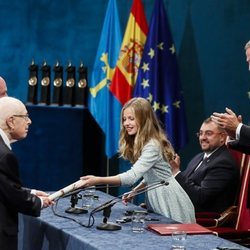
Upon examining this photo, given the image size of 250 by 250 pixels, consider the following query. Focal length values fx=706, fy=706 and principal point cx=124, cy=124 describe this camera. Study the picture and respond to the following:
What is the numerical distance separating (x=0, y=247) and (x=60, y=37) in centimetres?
508

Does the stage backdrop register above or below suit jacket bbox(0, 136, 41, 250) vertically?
above

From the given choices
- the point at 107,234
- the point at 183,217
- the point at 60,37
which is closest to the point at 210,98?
the point at 60,37

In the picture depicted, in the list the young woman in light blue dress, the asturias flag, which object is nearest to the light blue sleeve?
the young woman in light blue dress

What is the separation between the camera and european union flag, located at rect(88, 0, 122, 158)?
7.74 m

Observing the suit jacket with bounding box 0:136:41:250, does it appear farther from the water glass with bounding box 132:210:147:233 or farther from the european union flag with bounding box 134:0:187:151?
the european union flag with bounding box 134:0:187:151

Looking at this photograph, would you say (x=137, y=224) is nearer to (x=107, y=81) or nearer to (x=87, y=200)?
(x=87, y=200)

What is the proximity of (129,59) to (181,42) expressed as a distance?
26.8 inches

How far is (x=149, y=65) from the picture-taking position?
7293mm

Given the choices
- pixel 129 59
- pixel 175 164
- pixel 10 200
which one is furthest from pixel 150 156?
pixel 129 59

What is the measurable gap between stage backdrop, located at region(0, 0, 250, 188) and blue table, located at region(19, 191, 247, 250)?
2944 millimetres

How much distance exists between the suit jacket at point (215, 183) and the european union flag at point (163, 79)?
1401mm

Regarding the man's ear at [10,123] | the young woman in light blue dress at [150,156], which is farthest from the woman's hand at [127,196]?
the man's ear at [10,123]

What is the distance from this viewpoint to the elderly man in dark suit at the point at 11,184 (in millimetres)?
3705

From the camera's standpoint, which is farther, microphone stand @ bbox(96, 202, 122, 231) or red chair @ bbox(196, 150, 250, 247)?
red chair @ bbox(196, 150, 250, 247)
